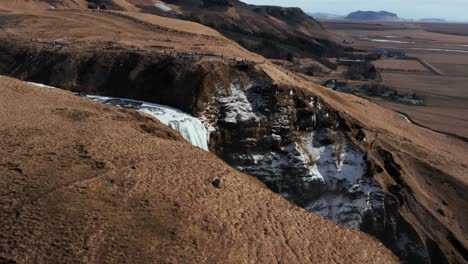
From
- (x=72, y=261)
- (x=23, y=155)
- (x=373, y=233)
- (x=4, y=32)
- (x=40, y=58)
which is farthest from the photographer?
(x=4, y=32)

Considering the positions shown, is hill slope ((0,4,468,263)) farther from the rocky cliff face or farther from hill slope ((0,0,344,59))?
hill slope ((0,0,344,59))

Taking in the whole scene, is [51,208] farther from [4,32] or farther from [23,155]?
[4,32]

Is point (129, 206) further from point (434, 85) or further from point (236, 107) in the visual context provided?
point (434, 85)

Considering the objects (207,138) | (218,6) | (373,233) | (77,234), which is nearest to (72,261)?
(77,234)

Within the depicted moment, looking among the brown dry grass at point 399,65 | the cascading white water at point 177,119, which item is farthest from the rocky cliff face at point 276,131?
the brown dry grass at point 399,65

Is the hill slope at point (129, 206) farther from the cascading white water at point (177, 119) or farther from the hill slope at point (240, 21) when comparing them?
the hill slope at point (240, 21)

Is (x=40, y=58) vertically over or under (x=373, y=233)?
over

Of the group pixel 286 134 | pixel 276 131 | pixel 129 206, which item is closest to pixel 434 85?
pixel 286 134

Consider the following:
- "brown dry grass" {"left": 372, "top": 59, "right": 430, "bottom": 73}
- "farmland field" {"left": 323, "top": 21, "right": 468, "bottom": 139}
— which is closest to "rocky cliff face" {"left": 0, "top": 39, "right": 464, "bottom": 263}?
"farmland field" {"left": 323, "top": 21, "right": 468, "bottom": 139}
